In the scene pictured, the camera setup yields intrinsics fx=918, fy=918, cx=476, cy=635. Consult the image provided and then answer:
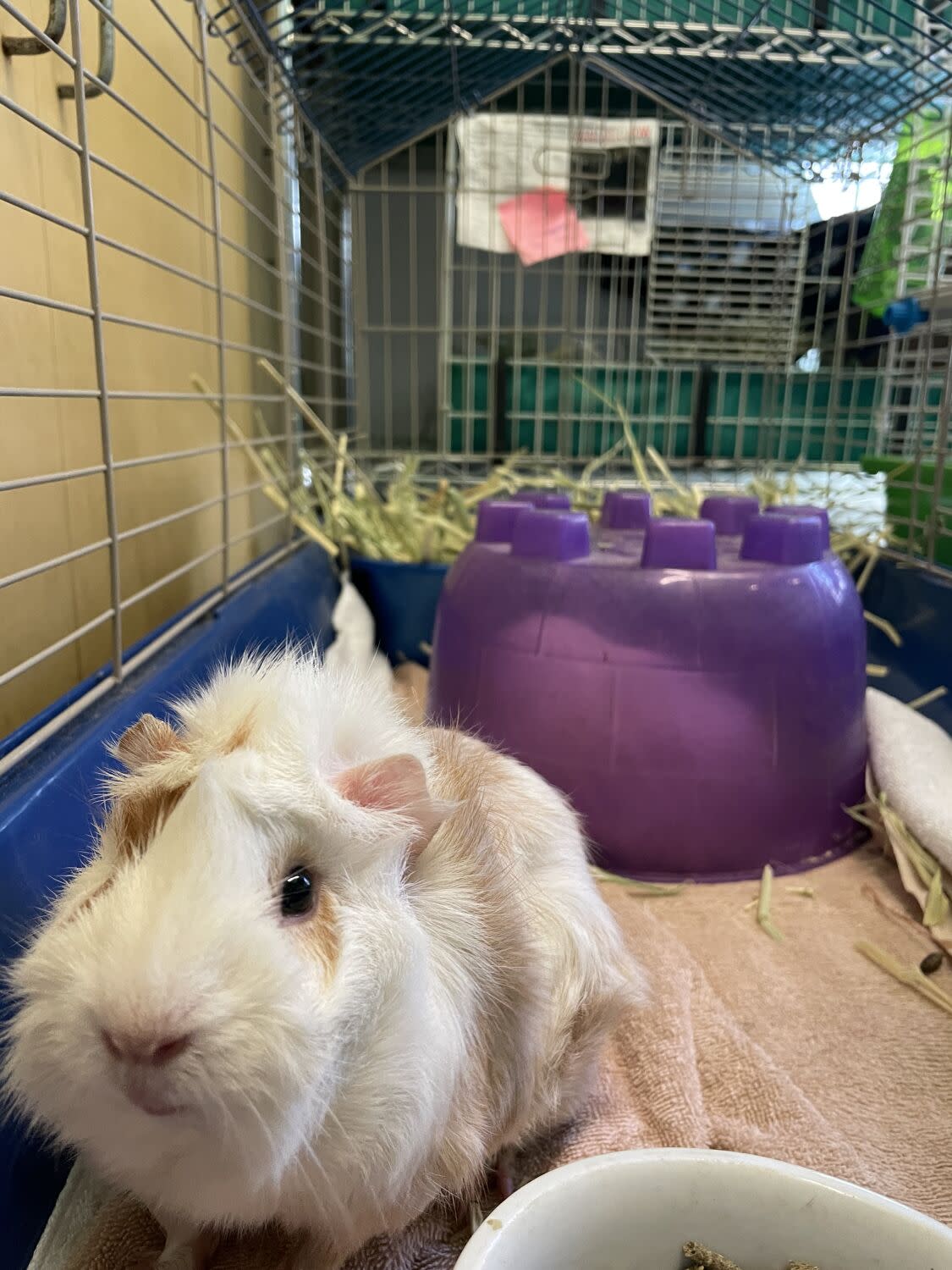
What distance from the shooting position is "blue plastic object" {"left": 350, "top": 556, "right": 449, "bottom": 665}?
6.01 feet

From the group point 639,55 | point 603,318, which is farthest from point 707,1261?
point 603,318

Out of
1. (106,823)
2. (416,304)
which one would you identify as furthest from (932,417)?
(106,823)

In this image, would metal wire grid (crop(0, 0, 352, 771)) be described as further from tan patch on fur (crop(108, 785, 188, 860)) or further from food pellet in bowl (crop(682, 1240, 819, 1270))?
food pellet in bowl (crop(682, 1240, 819, 1270))

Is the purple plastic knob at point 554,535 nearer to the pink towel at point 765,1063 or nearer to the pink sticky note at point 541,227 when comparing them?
the pink towel at point 765,1063

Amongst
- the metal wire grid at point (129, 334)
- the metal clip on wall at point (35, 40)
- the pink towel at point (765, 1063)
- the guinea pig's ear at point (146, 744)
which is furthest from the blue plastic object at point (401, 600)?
the guinea pig's ear at point (146, 744)

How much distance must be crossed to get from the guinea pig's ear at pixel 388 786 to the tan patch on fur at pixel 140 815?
90mm

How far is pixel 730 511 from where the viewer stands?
1439 millimetres

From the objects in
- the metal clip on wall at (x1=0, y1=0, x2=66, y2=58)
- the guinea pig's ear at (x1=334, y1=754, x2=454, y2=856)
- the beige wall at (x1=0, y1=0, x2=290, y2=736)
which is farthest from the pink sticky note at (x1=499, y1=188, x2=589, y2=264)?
the guinea pig's ear at (x1=334, y1=754, x2=454, y2=856)

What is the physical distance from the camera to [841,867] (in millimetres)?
1171

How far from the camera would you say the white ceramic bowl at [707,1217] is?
516 mm

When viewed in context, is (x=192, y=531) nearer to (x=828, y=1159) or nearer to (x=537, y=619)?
(x=537, y=619)

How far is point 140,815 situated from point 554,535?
74 cm

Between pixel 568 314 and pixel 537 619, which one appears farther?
pixel 568 314

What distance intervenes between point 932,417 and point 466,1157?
171 centimetres
